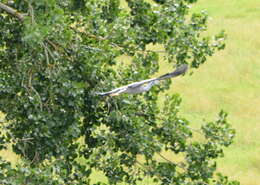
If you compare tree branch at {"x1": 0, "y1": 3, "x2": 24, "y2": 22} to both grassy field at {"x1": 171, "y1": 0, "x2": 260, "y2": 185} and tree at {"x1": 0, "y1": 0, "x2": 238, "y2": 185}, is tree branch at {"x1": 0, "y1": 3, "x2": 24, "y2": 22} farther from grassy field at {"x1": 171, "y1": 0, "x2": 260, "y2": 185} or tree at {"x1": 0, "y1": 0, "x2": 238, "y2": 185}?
grassy field at {"x1": 171, "y1": 0, "x2": 260, "y2": 185}

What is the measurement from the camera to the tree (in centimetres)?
930

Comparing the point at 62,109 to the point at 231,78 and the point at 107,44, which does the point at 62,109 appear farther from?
the point at 231,78

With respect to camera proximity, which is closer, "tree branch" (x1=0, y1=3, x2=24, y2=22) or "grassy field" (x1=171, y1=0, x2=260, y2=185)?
"tree branch" (x1=0, y1=3, x2=24, y2=22)

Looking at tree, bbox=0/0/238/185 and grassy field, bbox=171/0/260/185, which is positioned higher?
grassy field, bbox=171/0/260/185

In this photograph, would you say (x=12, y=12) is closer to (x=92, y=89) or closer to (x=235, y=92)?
(x=92, y=89)

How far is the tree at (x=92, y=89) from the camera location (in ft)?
30.5

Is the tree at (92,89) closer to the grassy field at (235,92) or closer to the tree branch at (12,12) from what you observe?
the tree branch at (12,12)

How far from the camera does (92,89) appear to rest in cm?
980

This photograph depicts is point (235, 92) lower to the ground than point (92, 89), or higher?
higher

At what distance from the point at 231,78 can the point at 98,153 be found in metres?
19.3

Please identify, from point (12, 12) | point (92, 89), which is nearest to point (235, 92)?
point (92, 89)

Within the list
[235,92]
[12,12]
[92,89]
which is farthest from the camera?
[235,92]

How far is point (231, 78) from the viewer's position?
29.5 m

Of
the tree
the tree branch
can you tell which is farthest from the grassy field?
the tree branch
